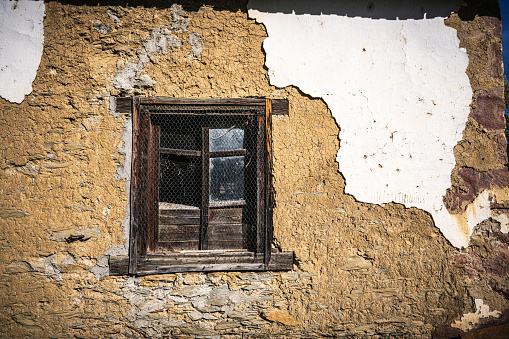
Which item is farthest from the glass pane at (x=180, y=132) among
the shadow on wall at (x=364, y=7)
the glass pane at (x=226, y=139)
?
the shadow on wall at (x=364, y=7)

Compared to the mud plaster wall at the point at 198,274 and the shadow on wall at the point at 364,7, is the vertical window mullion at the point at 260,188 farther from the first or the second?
the shadow on wall at the point at 364,7

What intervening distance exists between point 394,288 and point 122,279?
2136 millimetres

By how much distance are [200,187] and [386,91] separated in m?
1.71

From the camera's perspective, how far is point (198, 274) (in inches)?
92.8

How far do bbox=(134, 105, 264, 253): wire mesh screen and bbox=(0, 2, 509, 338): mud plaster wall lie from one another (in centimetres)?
20

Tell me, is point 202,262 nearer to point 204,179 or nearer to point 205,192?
point 205,192

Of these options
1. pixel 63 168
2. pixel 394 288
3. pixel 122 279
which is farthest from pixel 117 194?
pixel 394 288

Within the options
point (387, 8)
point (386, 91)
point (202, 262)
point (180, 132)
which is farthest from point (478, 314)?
point (180, 132)

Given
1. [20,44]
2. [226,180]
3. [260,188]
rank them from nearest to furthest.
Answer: [20,44] < [260,188] < [226,180]

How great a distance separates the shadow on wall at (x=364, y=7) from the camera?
2390 millimetres

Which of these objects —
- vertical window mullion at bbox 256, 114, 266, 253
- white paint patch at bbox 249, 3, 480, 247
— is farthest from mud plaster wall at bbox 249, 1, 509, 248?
vertical window mullion at bbox 256, 114, 266, 253

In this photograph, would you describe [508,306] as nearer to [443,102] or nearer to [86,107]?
[443,102]

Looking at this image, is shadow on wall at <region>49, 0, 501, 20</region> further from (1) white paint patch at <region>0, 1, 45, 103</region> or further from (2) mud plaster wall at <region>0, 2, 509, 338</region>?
(1) white paint patch at <region>0, 1, 45, 103</region>

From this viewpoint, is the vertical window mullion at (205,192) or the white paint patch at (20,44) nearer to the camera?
the white paint patch at (20,44)
